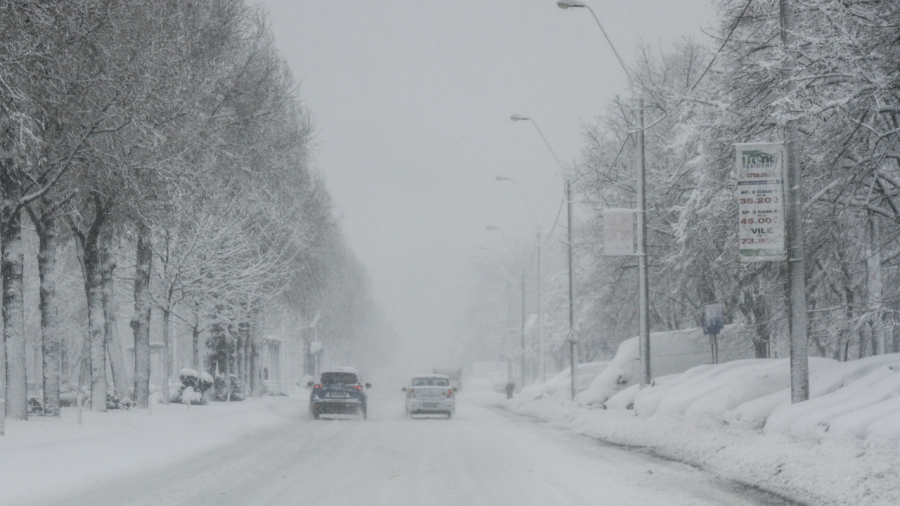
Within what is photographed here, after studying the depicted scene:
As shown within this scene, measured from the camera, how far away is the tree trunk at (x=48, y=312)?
70.2ft

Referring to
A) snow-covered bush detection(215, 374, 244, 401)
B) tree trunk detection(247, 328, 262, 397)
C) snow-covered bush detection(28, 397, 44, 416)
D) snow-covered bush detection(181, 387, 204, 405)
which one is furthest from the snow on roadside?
tree trunk detection(247, 328, 262, 397)

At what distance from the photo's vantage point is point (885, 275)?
28453 millimetres

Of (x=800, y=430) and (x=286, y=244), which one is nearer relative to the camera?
(x=800, y=430)

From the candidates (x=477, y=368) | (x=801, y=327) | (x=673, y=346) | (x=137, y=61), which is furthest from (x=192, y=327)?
(x=477, y=368)

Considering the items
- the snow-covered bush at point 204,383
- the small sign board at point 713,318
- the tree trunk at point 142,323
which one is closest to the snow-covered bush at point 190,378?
the snow-covered bush at point 204,383

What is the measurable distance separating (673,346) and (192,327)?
58.0 ft

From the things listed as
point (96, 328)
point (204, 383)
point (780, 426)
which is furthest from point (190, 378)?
point (780, 426)

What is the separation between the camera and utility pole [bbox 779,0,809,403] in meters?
17.0

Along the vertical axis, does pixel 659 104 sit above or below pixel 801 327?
above

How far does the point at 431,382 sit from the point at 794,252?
2004cm

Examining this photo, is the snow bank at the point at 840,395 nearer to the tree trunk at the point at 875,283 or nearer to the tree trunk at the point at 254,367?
the tree trunk at the point at 875,283

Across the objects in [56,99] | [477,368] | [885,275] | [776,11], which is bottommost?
[477,368]

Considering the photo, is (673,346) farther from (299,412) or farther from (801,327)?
(801,327)

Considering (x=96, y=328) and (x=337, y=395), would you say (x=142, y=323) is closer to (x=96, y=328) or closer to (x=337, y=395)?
(x=96, y=328)
